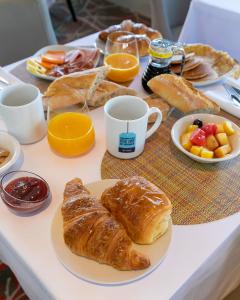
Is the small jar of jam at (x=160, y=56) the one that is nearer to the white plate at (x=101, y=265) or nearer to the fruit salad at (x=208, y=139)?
the fruit salad at (x=208, y=139)

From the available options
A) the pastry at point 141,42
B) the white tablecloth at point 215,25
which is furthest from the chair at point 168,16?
the pastry at point 141,42

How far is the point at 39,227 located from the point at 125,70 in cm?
59

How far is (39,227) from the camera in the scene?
0.62 metres

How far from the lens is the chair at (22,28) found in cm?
131

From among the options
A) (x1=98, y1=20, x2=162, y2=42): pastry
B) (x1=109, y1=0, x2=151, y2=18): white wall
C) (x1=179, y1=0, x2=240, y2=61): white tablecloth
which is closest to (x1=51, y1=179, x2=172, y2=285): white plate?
(x1=98, y1=20, x2=162, y2=42): pastry

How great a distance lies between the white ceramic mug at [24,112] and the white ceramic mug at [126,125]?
0.17 m

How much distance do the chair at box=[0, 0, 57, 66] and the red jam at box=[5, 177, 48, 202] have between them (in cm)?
88

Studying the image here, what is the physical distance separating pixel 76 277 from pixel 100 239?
3.2 inches

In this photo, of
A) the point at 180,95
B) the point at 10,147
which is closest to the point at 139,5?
the point at 180,95

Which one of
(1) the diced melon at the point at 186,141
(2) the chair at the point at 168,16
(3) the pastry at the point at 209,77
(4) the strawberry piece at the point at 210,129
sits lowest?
(2) the chair at the point at 168,16

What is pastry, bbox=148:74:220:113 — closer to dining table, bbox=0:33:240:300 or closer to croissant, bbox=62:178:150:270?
dining table, bbox=0:33:240:300

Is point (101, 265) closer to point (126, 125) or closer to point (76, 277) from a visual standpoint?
point (76, 277)

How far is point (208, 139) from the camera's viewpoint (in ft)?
2.53

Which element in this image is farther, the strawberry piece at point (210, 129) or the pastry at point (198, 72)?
the pastry at point (198, 72)
